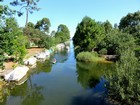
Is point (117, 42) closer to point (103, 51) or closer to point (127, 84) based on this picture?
point (103, 51)

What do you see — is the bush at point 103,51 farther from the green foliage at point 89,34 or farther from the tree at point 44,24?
the tree at point 44,24

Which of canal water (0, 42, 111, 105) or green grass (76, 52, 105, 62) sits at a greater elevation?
green grass (76, 52, 105, 62)

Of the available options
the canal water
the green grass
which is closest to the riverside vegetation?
the green grass

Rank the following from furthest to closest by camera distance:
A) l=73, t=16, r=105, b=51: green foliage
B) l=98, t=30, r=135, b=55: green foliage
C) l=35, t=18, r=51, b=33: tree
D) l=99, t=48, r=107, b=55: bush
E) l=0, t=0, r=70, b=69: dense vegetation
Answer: l=35, t=18, r=51, b=33: tree, l=73, t=16, r=105, b=51: green foliage, l=99, t=48, r=107, b=55: bush, l=98, t=30, r=135, b=55: green foliage, l=0, t=0, r=70, b=69: dense vegetation

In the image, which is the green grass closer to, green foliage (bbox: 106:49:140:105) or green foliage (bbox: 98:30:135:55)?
green foliage (bbox: 98:30:135:55)

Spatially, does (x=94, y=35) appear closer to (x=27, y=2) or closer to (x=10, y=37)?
(x=27, y=2)

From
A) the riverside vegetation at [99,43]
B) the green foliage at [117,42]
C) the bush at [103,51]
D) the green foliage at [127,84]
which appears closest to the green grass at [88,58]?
the riverside vegetation at [99,43]

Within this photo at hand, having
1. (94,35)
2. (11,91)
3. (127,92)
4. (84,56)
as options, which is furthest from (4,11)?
(94,35)

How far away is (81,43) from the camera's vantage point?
48031mm

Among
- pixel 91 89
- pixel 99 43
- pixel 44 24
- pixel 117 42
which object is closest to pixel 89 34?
pixel 99 43

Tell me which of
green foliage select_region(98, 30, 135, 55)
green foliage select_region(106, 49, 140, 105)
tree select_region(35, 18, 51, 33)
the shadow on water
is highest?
tree select_region(35, 18, 51, 33)

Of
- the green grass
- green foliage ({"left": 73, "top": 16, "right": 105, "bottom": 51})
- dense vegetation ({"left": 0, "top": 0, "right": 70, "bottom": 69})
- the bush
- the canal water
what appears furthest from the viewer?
green foliage ({"left": 73, "top": 16, "right": 105, "bottom": 51})

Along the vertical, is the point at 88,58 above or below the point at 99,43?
below

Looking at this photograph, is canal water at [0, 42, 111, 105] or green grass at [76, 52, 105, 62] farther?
green grass at [76, 52, 105, 62]
